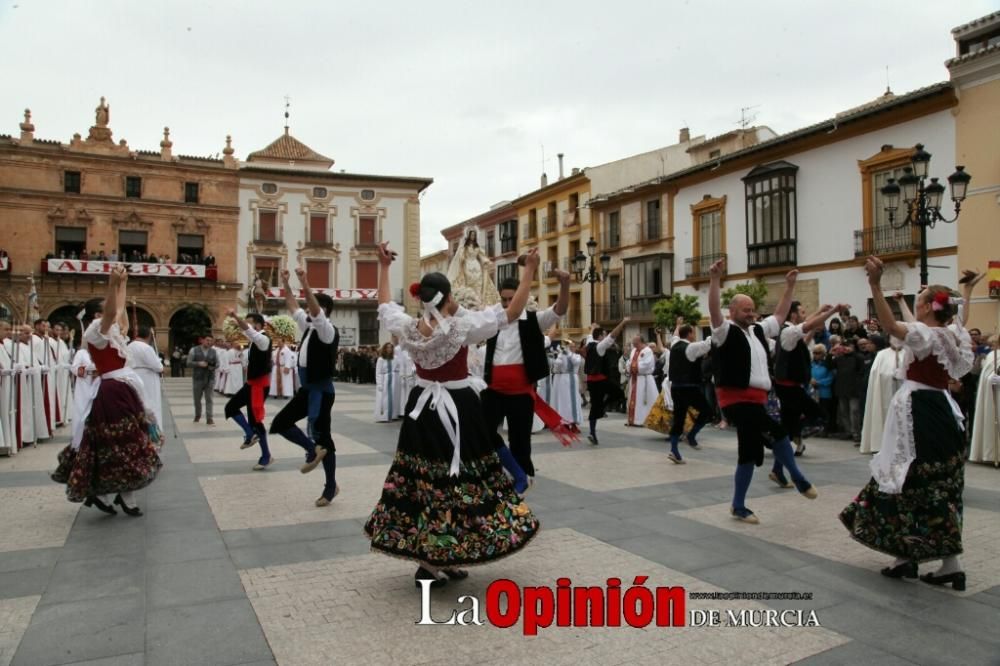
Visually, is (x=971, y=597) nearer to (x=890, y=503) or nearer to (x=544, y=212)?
(x=890, y=503)

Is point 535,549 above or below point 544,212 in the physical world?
below

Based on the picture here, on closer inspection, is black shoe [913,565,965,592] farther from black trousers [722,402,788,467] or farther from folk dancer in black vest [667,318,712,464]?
folk dancer in black vest [667,318,712,464]

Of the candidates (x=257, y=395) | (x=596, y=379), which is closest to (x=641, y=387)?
(x=596, y=379)

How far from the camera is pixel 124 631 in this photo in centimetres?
361

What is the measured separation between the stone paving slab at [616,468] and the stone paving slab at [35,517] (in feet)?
15.0

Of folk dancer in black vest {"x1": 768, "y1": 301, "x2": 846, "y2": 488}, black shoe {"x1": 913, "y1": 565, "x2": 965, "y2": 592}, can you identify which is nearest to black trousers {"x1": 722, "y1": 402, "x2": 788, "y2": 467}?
black shoe {"x1": 913, "y1": 565, "x2": 965, "y2": 592}

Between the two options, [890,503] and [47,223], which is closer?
[890,503]

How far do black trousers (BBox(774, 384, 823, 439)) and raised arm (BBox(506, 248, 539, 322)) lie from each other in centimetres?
429

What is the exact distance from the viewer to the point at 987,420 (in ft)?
29.9

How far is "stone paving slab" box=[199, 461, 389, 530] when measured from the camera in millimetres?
6027

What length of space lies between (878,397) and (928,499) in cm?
636

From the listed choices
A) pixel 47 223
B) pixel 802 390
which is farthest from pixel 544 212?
pixel 802 390

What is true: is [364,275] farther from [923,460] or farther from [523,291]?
[923,460]

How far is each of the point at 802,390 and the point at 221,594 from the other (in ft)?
20.1
